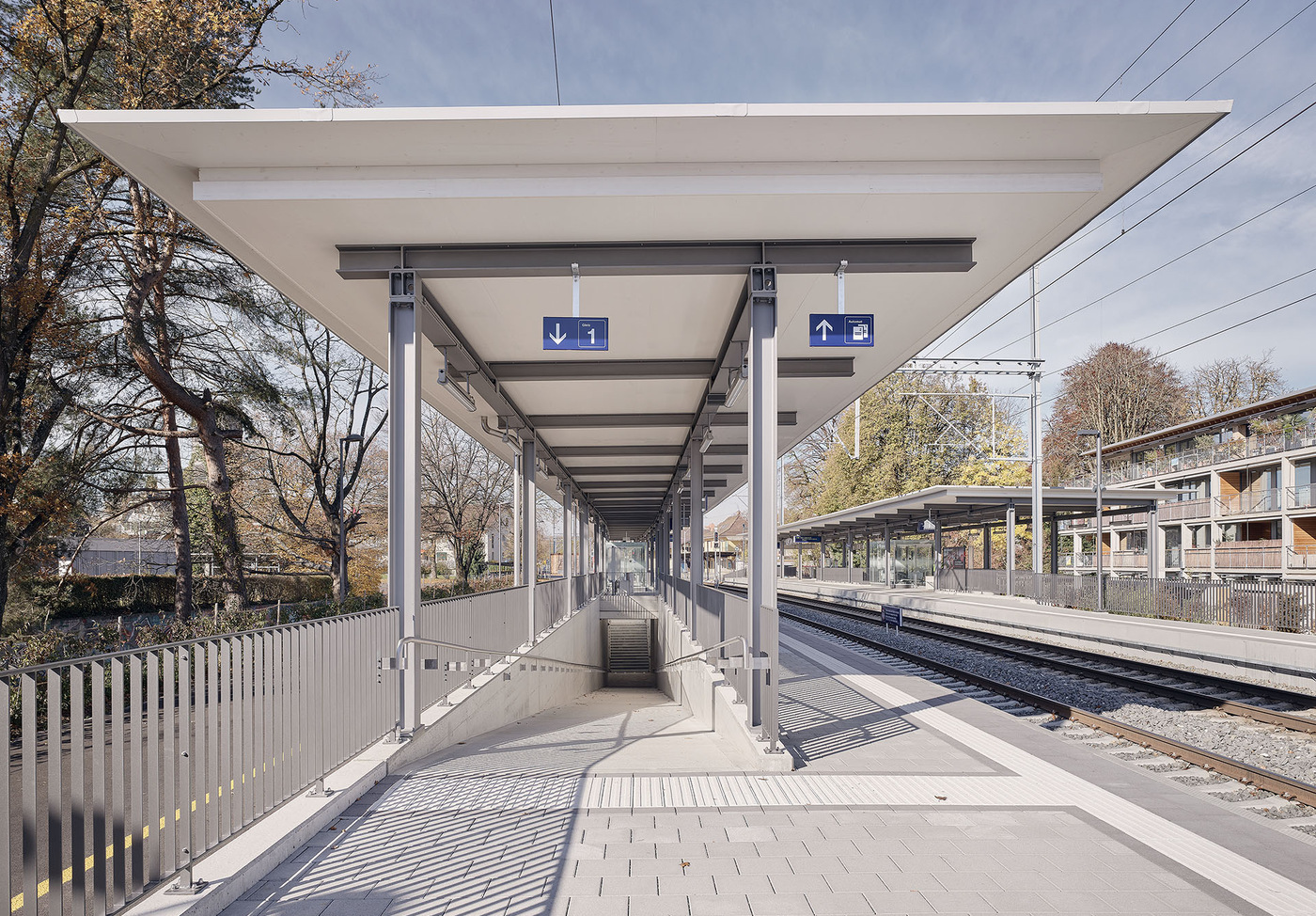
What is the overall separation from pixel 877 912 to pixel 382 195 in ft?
19.1

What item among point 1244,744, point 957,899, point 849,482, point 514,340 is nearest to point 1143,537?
point 849,482

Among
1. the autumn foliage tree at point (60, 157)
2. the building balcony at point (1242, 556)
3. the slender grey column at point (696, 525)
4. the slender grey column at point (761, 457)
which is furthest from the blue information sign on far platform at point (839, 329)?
the building balcony at point (1242, 556)

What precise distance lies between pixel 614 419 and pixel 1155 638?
12.0 m

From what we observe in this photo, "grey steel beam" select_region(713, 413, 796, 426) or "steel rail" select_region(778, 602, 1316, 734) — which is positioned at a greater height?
"grey steel beam" select_region(713, 413, 796, 426)

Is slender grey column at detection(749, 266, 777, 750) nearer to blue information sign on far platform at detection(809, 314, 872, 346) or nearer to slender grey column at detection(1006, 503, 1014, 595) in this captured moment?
blue information sign on far platform at detection(809, 314, 872, 346)

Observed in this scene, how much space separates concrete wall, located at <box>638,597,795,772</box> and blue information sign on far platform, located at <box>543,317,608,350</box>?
372 cm

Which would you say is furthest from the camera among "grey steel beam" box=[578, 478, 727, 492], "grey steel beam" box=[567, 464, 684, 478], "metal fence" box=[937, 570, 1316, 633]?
"grey steel beam" box=[578, 478, 727, 492]

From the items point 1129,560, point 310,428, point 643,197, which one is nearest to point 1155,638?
point 643,197

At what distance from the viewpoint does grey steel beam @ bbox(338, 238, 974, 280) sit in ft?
24.8

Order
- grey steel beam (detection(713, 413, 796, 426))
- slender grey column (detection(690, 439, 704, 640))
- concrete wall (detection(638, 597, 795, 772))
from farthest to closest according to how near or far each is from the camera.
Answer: grey steel beam (detection(713, 413, 796, 426)), slender grey column (detection(690, 439, 704, 640)), concrete wall (detection(638, 597, 795, 772))

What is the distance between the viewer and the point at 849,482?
173 feet

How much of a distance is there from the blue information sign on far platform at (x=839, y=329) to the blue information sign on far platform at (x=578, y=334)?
191 cm

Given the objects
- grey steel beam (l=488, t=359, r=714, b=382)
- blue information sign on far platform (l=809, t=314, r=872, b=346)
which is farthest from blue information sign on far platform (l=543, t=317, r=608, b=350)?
grey steel beam (l=488, t=359, r=714, b=382)

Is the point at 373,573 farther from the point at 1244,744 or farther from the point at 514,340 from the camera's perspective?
the point at 1244,744
